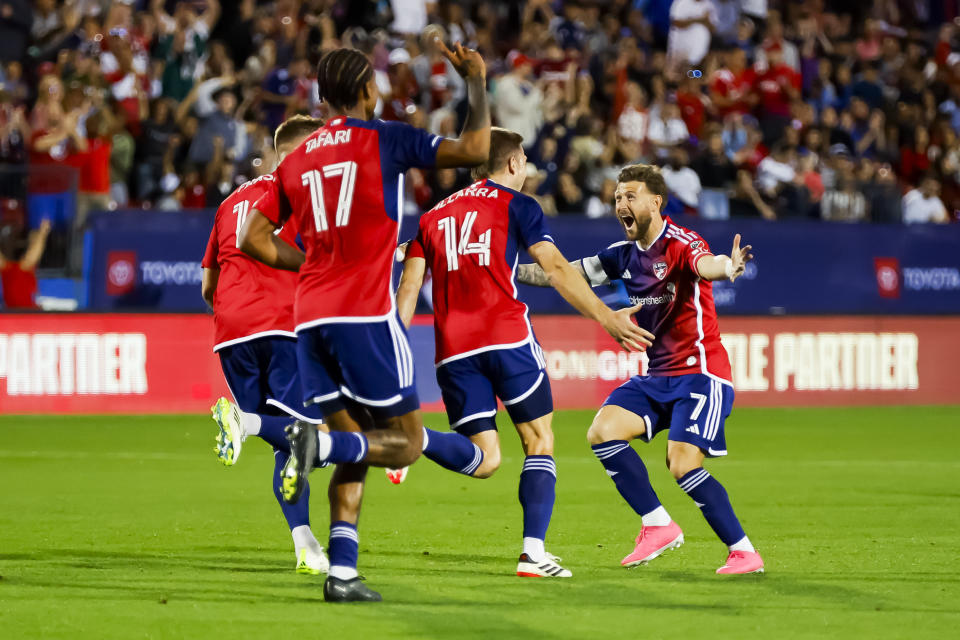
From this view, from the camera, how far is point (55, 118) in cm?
1891

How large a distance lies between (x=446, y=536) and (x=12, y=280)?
982cm

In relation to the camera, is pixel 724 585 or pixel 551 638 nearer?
pixel 551 638

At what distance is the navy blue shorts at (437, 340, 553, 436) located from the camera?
761 cm

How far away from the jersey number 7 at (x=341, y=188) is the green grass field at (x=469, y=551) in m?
1.66

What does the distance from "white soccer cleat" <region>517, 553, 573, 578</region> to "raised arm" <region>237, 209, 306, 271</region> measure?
6.20 ft

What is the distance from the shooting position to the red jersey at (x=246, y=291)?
8008mm

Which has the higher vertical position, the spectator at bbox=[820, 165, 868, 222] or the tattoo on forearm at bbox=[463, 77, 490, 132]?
the tattoo on forearm at bbox=[463, 77, 490, 132]

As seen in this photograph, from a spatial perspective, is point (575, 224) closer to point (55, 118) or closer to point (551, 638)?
point (55, 118)

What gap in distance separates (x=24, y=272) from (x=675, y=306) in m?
11.3

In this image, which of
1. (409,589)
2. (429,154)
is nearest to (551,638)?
(409,589)

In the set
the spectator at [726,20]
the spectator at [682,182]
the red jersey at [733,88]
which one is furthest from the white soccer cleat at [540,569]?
the spectator at [726,20]

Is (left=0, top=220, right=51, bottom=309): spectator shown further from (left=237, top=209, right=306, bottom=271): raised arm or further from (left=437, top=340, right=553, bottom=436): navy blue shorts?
(left=237, top=209, right=306, bottom=271): raised arm

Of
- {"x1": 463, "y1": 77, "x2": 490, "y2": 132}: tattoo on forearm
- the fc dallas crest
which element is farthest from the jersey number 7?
the fc dallas crest

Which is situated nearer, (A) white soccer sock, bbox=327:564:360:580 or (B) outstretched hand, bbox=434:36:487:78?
(B) outstretched hand, bbox=434:36:487:78
